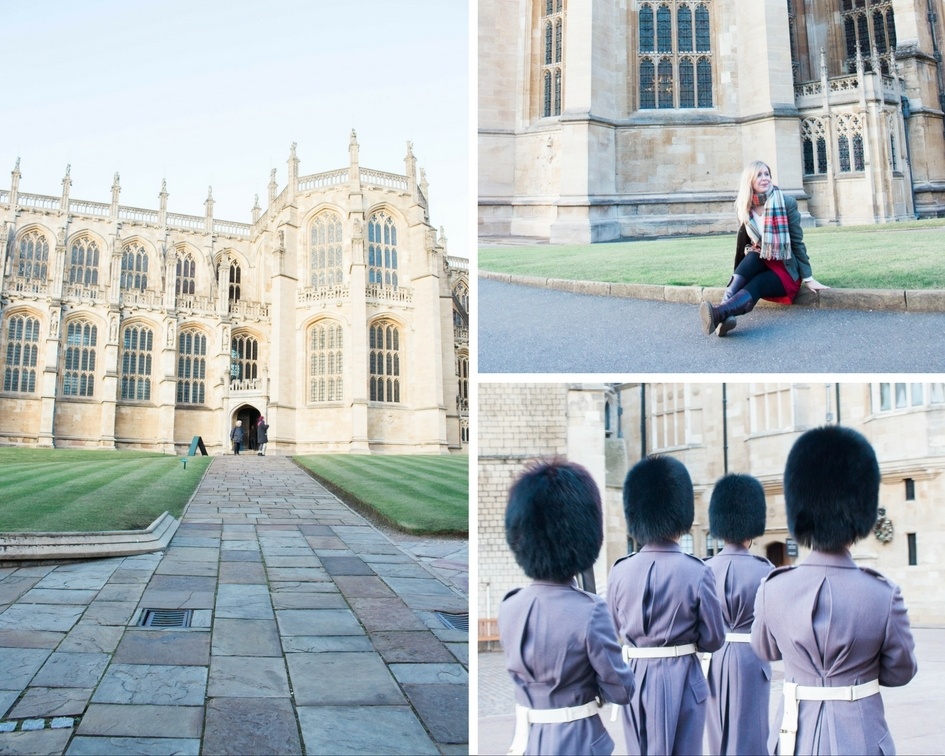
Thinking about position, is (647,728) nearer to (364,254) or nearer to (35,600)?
(35,600)

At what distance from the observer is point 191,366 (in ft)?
144

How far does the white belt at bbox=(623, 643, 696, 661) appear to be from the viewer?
4125 millimetres

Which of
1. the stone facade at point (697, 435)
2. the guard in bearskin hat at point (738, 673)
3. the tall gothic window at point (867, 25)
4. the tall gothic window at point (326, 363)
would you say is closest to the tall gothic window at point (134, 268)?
the tall gothic window at point (326, 363)

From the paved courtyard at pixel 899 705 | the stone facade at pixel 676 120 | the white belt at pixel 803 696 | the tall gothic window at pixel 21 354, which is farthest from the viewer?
the tall gothic window at pixel 21 354

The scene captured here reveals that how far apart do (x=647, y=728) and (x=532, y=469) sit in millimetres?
1517

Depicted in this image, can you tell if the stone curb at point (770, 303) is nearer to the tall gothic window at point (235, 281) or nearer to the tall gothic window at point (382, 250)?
the tall gothic window at point (382, 250)

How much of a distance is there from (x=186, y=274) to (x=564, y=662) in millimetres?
47664

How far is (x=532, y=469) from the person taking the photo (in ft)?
12.2

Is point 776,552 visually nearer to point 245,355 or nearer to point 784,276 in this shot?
point 784,276

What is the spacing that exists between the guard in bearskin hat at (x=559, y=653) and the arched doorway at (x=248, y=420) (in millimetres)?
38731

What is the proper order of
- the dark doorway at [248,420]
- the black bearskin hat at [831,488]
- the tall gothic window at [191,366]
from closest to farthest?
1. the black bearskin hat at [831,488]
2. the dark doorway at [248,420]
3. the tall gothic window at [191,366]

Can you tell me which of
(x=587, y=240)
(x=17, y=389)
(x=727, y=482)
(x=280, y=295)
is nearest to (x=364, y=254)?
(x=280, y=295)

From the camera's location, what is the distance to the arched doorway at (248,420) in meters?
41.0

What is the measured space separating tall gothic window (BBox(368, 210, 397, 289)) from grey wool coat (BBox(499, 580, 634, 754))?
38.7 metres
